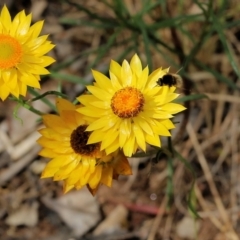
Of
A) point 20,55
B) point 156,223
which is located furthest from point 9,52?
point 156,223

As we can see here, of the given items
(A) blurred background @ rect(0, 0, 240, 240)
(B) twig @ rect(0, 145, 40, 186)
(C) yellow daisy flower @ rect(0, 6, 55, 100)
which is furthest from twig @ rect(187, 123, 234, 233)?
(C) yellow daisy flower @ rect(0, 6, 55, 100)

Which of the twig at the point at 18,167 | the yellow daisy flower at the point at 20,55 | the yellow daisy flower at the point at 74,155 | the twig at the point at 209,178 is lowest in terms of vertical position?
the twig at the point at 209,178

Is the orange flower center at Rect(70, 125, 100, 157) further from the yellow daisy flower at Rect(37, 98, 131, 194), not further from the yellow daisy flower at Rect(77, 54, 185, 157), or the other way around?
the yellow daisy flower at Rect(77, 54, 185, 157)

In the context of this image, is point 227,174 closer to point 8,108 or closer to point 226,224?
point 226,224

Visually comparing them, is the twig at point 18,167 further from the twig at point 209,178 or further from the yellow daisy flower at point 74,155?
the yellow daisy flower at point 74,155

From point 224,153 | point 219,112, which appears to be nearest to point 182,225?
point 224,153

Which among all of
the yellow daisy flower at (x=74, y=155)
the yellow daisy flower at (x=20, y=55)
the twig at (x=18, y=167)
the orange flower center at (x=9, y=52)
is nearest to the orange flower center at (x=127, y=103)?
the yellow daisy flower at (x=74, y=155)
